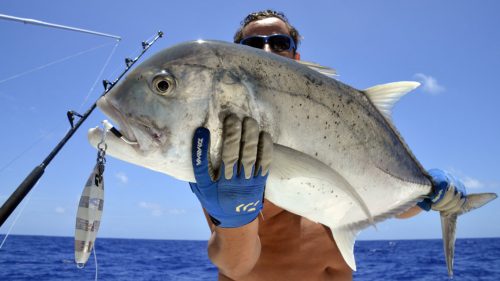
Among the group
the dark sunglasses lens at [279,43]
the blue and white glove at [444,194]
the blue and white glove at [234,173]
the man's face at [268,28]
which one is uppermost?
the man's face at [268,28]

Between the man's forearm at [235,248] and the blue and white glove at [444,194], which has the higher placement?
the blue and white glove at [444,194]

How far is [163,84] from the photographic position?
1.77m

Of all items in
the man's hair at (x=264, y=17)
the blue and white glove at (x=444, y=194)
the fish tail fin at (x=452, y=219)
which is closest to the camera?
the blue and white glove at (x=444, y=194)

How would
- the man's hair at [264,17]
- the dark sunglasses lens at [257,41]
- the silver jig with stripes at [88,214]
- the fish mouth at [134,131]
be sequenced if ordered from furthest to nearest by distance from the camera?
the man's hair at [264,17]
the dark sunglasses lens at [257,41]
the silver jig with stripes at [88,214]
the fish mouth at [134,131]

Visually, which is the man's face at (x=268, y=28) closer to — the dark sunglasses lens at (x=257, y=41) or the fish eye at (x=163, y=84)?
the dark sunglasses lens at (x=257, y=41)

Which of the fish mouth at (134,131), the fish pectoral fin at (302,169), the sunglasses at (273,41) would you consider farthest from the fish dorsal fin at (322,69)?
the sunglasses at (273,41)

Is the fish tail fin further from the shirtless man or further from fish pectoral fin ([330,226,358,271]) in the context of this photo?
fish pectoral fin ([330,226,358,271])

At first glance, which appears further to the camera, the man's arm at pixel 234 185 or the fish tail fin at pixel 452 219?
the fish tail fin at pixel 452 219

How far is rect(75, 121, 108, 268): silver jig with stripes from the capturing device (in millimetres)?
2152

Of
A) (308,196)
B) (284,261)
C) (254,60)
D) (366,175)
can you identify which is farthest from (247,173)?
(284,261)

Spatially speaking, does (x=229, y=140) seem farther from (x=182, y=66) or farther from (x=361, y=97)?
(x=361, y=97)

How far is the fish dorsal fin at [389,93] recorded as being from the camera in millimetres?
2559

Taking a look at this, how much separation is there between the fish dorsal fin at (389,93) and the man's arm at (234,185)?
102 centimetres

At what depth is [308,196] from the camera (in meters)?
2.15
